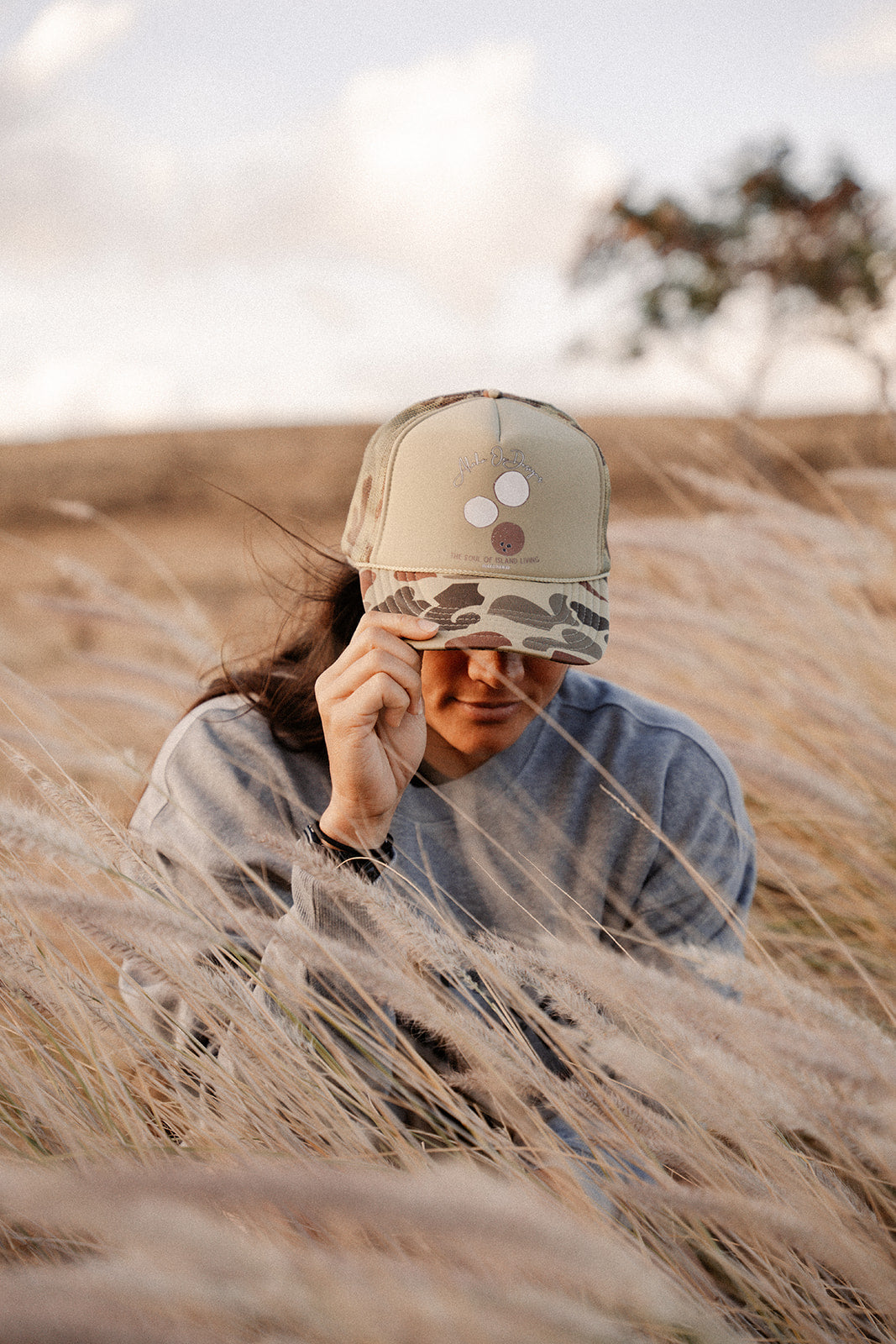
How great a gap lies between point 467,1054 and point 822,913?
47.1 inches

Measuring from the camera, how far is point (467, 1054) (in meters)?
0.82

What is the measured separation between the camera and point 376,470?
4.11 feet

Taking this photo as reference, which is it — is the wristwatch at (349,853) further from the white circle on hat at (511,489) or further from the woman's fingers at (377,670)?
the white circle on hat at (511,489)

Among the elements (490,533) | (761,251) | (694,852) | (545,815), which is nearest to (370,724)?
(490,533)

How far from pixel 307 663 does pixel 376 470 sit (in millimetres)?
351

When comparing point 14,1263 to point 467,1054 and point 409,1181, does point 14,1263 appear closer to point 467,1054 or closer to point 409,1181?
point 467,1054

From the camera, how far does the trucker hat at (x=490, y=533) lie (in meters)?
1.14

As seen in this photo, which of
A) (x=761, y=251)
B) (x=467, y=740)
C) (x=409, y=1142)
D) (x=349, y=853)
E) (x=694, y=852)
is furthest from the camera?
(x=761, y=251)

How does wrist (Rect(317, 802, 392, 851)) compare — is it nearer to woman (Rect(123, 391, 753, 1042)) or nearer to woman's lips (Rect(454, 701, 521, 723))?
woman (Rect(123, 391, 753, 1042))

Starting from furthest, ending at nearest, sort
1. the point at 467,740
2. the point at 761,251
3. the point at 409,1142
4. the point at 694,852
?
the point at 761,251 → the point at 694,852 → the point at 467,740 → the point at 409,1142

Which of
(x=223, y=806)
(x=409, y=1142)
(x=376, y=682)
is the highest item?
(x=376, y=682)

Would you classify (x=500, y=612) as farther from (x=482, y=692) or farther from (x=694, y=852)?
(x=694, y=852)

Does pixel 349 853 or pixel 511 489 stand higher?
pixel 511 489

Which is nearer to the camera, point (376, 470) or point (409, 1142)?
point (409, 1142)
